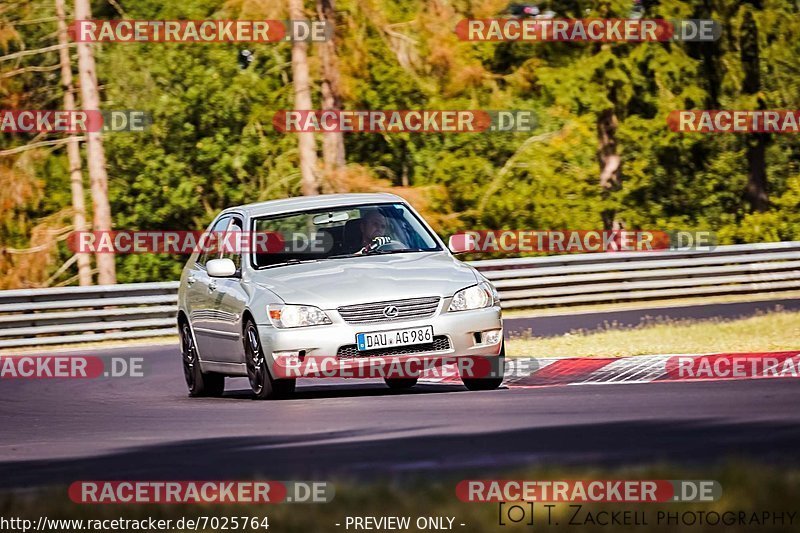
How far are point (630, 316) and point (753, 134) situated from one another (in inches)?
632

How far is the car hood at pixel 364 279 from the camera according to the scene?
39.1ft

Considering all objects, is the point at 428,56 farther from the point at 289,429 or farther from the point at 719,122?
the point at 289,429

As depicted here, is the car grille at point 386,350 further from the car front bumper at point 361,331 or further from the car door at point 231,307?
the car door at point 231,307

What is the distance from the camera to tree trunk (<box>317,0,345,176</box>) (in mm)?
34750

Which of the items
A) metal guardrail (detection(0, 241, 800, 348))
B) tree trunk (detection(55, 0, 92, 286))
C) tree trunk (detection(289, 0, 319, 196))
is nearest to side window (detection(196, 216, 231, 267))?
metal guardrail (detection(0, 241, 800, 348))

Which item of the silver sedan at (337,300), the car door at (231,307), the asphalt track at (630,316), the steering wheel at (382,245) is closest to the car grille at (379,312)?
the silver sedan at (337,300)

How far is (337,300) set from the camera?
11.9 meters

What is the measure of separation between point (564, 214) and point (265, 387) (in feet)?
92.7

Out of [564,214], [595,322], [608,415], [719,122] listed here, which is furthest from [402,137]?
[608,415]

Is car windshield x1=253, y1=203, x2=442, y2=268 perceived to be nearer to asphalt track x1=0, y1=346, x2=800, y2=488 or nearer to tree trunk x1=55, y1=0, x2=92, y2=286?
asphalt track x1=0, y1=346, x2=800, y2=488

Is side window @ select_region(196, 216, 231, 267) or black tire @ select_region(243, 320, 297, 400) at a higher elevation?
side window @ select_region(196, 216, 231, 267)

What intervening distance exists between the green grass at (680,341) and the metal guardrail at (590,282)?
8.13 m

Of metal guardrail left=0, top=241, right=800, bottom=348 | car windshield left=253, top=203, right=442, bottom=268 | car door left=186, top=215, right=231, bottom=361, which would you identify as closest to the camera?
car windshield left=253, top=203, right=442, bottom=268

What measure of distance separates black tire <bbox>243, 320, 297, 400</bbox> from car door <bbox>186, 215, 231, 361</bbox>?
914 mm
